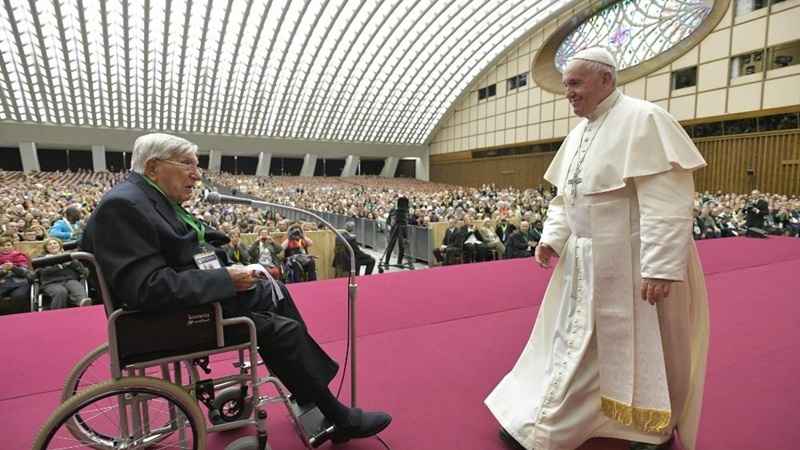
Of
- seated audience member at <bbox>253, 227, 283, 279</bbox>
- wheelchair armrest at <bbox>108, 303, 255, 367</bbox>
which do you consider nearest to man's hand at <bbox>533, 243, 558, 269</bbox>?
wheelchair armrest at <bbox>108, 303, 255, 367</bbox>

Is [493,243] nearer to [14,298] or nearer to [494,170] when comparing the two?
[14,298]

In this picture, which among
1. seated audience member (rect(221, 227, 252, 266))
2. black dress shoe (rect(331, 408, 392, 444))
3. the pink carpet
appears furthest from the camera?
seated audience member (rect(221, 227, 252, 266))

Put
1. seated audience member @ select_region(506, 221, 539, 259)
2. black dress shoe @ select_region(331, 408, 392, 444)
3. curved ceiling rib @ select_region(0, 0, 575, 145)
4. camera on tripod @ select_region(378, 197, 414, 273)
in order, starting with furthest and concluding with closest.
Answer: curved ceiling rib @ select_region(0, 0, 575, 145) → camera on tripod @ select_region(378, 197, 414, 273) → seated audience member @ select_region(506, 221, 539, 259) → black dress shoe @ select_region(331, 408, 392, 444)

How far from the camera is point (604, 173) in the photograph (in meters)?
1.86

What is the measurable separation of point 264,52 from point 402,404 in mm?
32431

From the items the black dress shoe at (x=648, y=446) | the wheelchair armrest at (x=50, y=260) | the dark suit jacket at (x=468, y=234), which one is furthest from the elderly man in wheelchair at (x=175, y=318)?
the dark suit jacket at (x=468, y=234)

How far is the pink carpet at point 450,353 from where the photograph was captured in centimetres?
232

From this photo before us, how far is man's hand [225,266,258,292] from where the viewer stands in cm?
177

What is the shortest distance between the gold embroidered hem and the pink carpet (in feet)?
1.29

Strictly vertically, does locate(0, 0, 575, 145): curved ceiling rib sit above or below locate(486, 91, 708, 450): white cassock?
above

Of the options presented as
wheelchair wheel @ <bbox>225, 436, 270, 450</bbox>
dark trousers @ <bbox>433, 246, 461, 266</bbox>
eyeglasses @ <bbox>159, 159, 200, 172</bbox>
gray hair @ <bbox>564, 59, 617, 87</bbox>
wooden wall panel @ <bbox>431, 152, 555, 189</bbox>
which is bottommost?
dark trousers @ <bbox>433, 246, 461, 266</bbox>

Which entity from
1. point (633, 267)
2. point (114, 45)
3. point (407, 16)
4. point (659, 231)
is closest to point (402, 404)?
point (633, 267)

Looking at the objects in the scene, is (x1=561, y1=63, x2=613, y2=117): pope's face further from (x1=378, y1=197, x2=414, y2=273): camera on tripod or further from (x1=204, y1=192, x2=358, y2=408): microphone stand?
(x1=378, y1=197, x2=414, y2=273): camera on tripod

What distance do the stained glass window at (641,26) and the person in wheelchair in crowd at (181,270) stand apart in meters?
23.6
